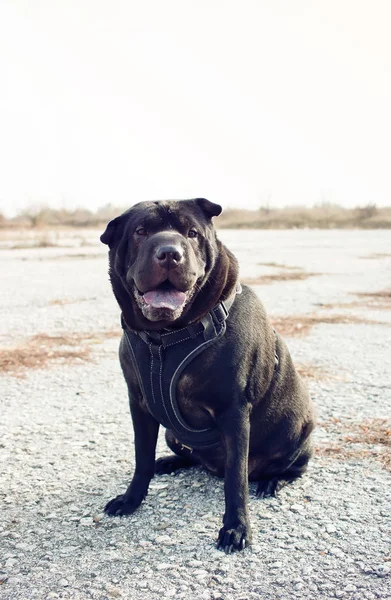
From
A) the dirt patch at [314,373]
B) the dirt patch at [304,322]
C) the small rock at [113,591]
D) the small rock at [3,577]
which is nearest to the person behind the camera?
the small rock at [113,591]

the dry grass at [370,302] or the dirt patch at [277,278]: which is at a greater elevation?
the dry grass at [370,302]

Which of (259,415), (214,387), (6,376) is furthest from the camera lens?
(6,376)

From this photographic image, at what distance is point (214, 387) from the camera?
10.3ft

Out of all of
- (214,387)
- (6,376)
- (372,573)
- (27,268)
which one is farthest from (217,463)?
(27,268)

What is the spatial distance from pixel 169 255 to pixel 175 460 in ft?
5.42

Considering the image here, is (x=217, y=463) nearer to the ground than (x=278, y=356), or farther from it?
nearer to the ground

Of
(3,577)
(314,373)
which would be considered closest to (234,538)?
(3,577)

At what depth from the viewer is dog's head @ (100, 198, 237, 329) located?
9.88ft

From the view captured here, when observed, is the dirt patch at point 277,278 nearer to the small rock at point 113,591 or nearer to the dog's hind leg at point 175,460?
the dog's hind leg at point 175,460

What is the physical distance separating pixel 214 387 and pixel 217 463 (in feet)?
2.13

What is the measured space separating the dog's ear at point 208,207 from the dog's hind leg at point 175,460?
4.61ft

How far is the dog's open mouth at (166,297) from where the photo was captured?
9.92 feet

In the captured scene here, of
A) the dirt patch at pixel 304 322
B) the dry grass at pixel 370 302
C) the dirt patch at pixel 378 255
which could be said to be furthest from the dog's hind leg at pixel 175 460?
the dirt patch at pixel 378 255

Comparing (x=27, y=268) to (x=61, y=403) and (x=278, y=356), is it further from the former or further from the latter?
(x=278, y=356)
